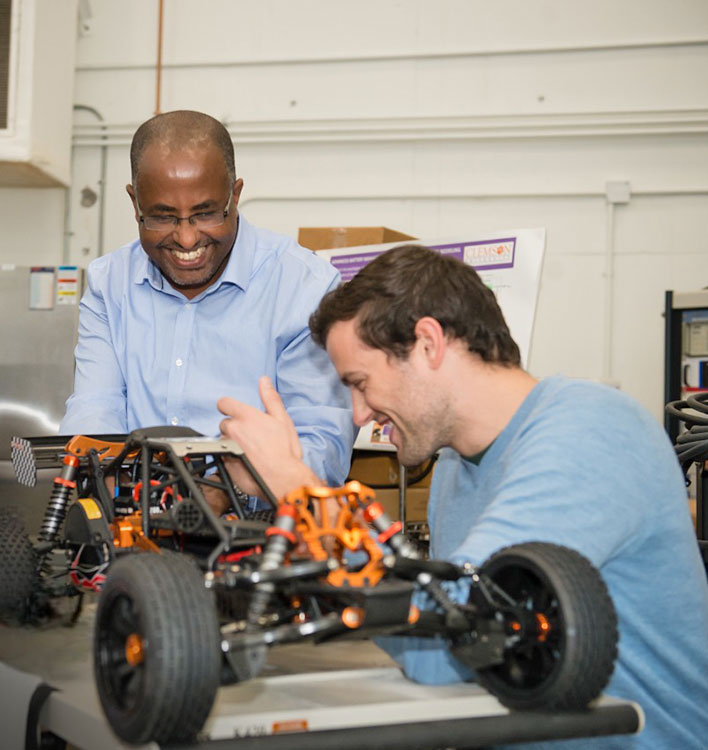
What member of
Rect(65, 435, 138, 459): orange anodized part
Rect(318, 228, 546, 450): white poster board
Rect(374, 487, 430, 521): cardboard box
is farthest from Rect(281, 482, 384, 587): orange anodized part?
Rect(374, 487, 430, 521): cardboard box

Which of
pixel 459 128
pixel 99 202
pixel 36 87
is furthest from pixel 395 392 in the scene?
pixel 99 202

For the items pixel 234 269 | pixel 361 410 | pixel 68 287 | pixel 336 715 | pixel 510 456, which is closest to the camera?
pixel 336 715

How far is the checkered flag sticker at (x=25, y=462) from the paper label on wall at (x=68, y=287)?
378cm

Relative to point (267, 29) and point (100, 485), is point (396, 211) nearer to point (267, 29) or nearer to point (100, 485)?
point (267, 29)

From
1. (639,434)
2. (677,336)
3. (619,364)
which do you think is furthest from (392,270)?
(619,364)

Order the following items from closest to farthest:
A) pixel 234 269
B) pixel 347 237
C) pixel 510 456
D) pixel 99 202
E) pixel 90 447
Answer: pixel 510 456
pixel 90 447
pixel 234 269
pixel 347 237
pixel 99 202

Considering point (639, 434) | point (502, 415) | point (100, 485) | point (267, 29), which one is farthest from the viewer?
point (267, 29)

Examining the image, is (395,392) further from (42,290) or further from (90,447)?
(42,290)

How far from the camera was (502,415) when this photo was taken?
1539mm

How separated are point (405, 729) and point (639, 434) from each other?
21.8 inches

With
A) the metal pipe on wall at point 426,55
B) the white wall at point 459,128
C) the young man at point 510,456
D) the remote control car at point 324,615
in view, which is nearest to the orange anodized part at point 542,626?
the remote control car at point 324,615

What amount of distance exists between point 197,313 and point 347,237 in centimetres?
257

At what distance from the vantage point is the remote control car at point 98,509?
1560 millimetres

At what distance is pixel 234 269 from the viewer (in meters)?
2.21
